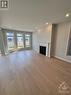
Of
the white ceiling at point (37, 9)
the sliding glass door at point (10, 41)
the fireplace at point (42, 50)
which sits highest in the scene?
the white ceiling at point (37, 9)

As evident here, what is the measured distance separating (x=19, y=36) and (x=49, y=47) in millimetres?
4780

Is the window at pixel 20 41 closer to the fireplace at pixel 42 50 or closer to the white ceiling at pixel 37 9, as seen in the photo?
the fireplace at pixel 42 50

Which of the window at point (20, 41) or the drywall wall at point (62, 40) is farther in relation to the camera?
the window at point (20, 41)

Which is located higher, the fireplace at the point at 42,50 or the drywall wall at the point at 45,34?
the drywall wall at the point at 45,34

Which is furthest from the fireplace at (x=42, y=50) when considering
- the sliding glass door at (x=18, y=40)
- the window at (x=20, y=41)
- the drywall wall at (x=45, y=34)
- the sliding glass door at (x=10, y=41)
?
the sliding glass door at (x=10, y=41)

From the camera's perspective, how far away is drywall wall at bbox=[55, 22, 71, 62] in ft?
15.4

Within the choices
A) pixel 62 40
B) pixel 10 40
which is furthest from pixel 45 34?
pixel 10 40

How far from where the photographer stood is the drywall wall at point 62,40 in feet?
15.4

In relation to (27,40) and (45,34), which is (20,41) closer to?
(27,40)

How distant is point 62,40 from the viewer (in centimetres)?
504

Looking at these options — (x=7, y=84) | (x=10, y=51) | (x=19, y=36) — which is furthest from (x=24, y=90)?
(x=19, y=36)

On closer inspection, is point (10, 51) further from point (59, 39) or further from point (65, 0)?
point (65, 0)

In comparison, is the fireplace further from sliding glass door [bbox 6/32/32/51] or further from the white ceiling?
the white ceiling

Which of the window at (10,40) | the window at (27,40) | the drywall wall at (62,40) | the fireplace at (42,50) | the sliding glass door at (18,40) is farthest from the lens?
the window at (27,40)
